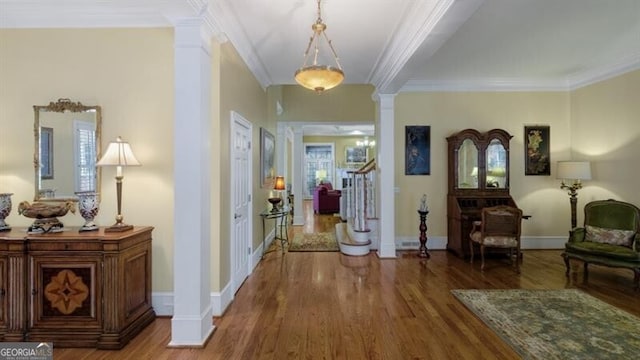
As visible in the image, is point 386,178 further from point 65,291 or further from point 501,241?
point 65,291

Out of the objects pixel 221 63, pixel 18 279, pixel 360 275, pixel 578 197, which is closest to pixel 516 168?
pixel 578 197

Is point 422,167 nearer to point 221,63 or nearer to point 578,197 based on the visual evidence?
point 578,197

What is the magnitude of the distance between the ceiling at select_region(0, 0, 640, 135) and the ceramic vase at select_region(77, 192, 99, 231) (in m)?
1.67

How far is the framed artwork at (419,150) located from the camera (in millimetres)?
6055

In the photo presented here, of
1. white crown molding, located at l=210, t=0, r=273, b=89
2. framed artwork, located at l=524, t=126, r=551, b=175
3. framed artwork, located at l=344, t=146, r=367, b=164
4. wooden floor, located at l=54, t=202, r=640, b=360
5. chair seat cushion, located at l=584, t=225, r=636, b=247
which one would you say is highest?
white crown molding, located at l=210, t=0, r=273, b=89

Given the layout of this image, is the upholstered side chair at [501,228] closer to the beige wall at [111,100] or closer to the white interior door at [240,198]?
the white interior door at [240,198]

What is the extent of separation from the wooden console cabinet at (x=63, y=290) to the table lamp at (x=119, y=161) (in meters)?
0.31

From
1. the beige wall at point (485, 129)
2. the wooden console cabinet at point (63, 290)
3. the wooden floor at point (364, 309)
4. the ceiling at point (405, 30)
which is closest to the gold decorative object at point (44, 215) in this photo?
the wooden console cabinet at point (63, 290)

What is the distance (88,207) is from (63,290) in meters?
0.70

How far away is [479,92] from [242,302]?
5.32 metres

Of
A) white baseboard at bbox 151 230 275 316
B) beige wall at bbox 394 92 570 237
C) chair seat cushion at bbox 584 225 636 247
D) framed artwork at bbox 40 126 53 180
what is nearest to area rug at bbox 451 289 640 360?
chair seat cushion at bbox 584 225 636 247

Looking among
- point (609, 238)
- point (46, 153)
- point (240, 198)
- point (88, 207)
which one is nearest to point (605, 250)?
point (609, 238)

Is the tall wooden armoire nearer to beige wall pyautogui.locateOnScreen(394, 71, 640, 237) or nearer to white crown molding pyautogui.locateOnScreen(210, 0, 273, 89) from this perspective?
beige wall pyautogui.locateOnScreen(394, 71, 640, 237)

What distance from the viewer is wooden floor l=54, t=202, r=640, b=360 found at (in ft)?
8.71
